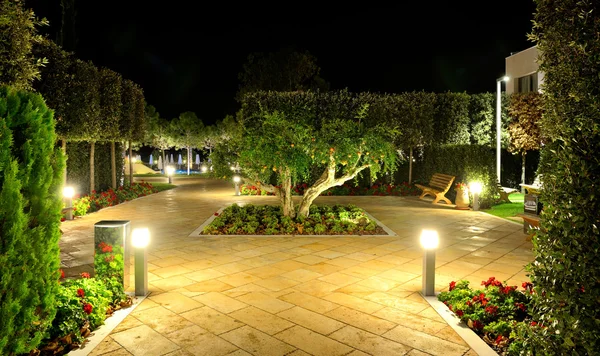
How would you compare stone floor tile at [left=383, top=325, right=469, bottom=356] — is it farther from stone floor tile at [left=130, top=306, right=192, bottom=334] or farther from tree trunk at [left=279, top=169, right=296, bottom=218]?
tree trunk at [left=279, top=169, right=296, bottom=218]

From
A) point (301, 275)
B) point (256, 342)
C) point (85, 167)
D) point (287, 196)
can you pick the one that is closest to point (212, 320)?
point (256, 342)

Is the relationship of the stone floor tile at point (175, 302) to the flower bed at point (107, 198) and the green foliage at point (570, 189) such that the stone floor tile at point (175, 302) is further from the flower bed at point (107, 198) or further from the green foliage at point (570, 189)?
the flower bed at point (107, 198)

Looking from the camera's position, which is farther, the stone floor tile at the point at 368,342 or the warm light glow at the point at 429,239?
the warm light glow at the point at 429,239

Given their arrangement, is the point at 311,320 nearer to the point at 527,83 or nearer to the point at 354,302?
the point at 354,302

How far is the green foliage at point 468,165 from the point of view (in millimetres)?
15117

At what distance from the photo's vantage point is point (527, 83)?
2539 centimetres

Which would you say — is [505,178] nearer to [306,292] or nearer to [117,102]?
[117,102]

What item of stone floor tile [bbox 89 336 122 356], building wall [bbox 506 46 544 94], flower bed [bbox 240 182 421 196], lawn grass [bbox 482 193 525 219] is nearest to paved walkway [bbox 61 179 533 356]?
stone floor tile [bbox 89 336 122 356]

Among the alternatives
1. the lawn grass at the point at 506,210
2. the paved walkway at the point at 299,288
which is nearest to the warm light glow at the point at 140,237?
the paved walkway at the point at 299,288

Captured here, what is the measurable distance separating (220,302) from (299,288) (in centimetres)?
115

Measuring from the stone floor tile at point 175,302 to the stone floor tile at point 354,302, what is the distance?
170 cm

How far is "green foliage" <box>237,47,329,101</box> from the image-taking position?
35.7 m

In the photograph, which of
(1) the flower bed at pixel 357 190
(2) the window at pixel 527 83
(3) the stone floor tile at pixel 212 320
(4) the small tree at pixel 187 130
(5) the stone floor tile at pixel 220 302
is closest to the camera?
(3) the stone floor tile at pixel 212 320

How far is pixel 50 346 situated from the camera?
167 inches
